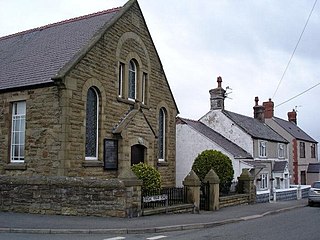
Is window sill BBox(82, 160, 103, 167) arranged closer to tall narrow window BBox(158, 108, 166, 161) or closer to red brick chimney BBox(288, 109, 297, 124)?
tall narrow window BBox(158, 108, 166, 161)

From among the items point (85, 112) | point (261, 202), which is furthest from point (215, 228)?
point (261, 202)

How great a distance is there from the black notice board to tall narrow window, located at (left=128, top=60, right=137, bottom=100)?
9.95 ft

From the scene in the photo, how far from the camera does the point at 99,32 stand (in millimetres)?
18266

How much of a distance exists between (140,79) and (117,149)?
4266 mm

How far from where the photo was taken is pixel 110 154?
59.5 feet

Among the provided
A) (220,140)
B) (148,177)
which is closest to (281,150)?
(220,140)

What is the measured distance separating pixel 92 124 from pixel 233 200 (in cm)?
863

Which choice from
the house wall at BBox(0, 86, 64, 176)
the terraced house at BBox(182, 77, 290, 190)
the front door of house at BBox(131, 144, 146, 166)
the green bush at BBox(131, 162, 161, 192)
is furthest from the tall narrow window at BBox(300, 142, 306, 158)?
the house wall at BBox(0, 86, 64, 176)

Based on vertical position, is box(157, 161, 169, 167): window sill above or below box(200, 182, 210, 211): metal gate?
above

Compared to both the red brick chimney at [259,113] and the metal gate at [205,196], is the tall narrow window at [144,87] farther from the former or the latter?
the red brick chimney at [259,113]

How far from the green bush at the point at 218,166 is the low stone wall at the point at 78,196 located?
29.7ft

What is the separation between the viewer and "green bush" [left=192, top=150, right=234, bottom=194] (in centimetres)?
2239

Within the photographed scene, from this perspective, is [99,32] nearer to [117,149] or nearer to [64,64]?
[64,64]

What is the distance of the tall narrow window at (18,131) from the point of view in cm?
1728
